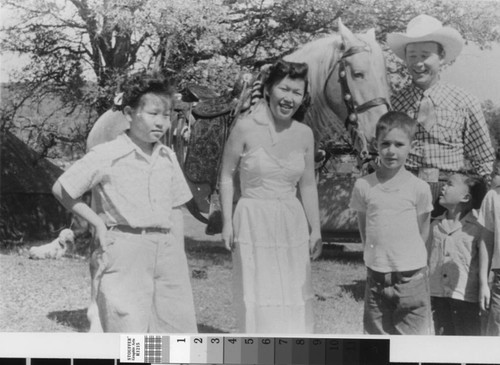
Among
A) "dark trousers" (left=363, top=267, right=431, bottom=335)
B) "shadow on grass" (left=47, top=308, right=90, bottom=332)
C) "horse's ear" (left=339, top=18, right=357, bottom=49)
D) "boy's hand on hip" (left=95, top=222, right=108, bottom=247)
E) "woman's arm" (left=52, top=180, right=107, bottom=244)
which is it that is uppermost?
"horse's ear" (left=339, top=18, right=357, bottom=49)

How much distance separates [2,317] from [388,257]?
2335 millimetres

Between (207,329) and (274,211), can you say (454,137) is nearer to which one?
(274,211)

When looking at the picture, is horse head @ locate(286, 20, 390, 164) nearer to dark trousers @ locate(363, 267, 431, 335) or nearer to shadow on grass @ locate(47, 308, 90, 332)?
dark trousers @ locate(363, 267, 431, 335)

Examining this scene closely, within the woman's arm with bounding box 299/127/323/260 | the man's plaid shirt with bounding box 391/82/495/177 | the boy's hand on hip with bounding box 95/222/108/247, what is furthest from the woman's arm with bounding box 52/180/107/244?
the man's plaid shirt with bounding box 391/82/495/177

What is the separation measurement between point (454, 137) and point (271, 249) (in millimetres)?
1242

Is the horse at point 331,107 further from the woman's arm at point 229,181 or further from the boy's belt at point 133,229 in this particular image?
the boy's belt at point 133,229

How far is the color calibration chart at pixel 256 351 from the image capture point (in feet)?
14.4

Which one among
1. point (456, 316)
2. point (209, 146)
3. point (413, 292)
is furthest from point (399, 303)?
point (209, 146)

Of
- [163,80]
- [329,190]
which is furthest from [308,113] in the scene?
[163,80]

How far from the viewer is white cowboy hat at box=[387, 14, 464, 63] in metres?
4.39

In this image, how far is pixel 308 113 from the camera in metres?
4.48

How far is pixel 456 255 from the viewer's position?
174 inches

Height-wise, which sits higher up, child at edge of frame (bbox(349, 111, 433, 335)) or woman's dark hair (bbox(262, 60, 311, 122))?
woman's dark hair (bbox(262, 60, 311, 122))

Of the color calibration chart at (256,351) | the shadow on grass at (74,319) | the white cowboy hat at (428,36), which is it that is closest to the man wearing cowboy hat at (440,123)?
the white cowboy hat at (428,36)
